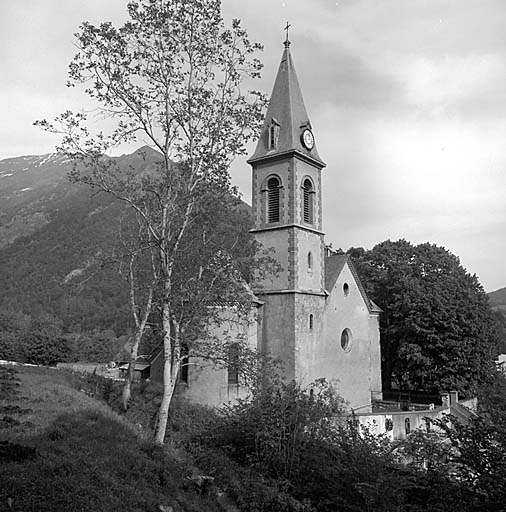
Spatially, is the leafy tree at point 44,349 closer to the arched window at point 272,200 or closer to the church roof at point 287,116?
the arched window at point 272,200

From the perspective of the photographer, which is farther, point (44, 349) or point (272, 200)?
point (44, 349)

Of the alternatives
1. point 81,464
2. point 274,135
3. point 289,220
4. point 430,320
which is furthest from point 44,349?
point 81,464

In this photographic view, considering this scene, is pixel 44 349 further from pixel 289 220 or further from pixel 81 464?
pixel 81 464

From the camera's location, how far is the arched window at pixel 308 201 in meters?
26.2

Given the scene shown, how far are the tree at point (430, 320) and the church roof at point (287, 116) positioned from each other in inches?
544

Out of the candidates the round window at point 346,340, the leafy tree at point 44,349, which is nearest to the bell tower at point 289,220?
the round window at point 346,340

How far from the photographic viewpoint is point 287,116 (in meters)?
25.9

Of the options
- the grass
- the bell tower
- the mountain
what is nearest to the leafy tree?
the bell tower

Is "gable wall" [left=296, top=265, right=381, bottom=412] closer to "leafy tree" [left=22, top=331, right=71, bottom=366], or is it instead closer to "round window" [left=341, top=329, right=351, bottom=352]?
"round window" [left=341, top=329, right=351, bottom=352]

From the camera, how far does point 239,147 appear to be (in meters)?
16.2

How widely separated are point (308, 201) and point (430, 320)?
13802 mm

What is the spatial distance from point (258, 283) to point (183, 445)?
455 inches

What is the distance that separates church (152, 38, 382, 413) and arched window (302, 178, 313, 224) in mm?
53

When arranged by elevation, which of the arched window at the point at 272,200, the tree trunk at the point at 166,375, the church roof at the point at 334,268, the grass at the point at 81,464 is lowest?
the grass at the point at 81,464
